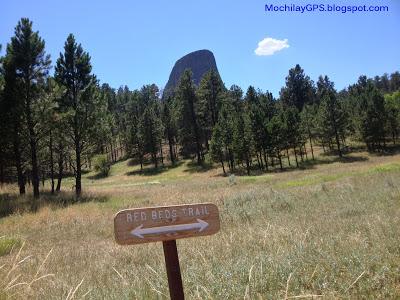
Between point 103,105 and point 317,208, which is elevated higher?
point 103,105

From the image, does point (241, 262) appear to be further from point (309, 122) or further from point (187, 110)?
point (309, 122)

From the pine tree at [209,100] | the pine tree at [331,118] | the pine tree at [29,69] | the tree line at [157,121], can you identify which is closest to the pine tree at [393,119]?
the tree line at [157,121]

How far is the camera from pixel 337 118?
68.7 metres

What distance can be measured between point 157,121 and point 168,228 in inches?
3082

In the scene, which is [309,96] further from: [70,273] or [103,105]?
[70,273]

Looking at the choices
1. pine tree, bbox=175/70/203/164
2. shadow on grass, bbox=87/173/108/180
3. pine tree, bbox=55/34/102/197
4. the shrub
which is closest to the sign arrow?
pine tree, bbox=55/34/102/197

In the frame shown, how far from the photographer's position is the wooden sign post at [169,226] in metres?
3.32

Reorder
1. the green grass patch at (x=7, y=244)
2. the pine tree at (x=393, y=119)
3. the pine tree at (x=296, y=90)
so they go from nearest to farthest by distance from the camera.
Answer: the green grass patch at (x=7, y=244)
the pine tree at (x=393, y=119)
the pine tree at (x=296, y=90)

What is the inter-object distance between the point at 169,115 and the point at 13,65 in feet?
189

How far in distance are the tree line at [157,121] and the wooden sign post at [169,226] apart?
23.0 metres

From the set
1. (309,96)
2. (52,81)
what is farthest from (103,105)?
(309,96)

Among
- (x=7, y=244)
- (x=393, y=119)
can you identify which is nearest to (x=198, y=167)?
(x=393, y=119)

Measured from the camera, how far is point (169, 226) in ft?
11.4

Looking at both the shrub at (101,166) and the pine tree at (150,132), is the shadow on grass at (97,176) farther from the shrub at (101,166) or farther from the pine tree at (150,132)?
the pine tree at (150,132)
